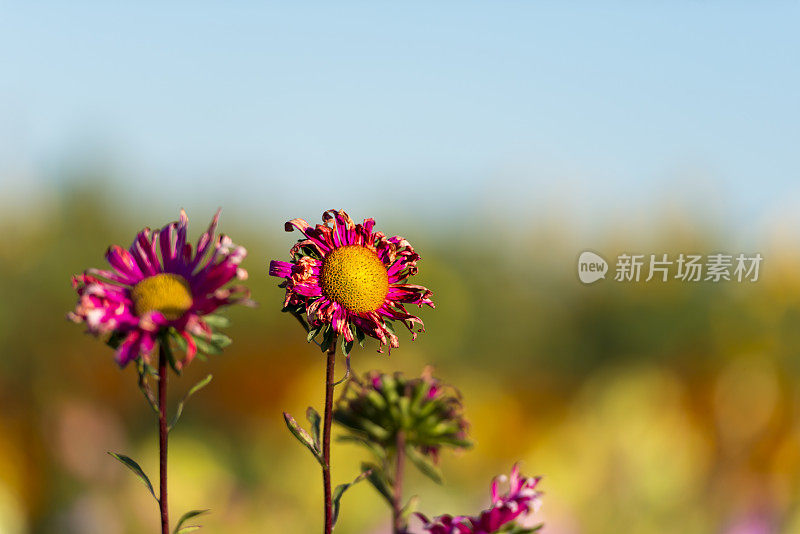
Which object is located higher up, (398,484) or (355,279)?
(355,279)

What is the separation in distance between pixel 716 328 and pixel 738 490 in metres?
0.43

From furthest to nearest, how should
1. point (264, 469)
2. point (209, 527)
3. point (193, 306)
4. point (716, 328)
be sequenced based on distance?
point (716, 328), point (264, 469), point (209, 527), point (193, 306)

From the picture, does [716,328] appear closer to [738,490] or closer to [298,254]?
[738,490]

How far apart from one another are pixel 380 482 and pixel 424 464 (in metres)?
0.03

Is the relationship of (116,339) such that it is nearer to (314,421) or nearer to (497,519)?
(314,421)

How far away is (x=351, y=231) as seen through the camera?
48 centimetres

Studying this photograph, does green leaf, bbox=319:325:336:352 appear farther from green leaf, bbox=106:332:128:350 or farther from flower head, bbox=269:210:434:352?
green leaf, bbox=106:332:128:350

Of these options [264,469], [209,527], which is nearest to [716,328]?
[264,469]

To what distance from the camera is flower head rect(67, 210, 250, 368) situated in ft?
1.28

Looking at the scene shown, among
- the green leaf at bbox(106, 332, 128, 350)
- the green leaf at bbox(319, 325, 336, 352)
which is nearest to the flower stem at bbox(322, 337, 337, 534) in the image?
the green leaf at bbox(319, 325, 336, 352)

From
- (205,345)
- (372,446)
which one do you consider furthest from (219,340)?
(372,446)

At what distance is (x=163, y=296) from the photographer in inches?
16.4

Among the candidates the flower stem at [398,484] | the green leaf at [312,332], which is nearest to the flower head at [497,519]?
the flower stem at [398,484]

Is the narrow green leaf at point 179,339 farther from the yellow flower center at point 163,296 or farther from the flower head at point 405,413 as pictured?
the flower head at point 405,413
